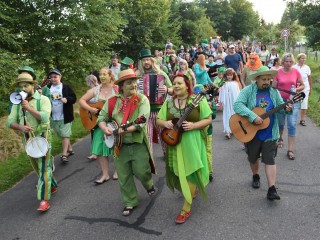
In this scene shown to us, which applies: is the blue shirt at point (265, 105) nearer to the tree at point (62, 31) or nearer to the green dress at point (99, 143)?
the green dress at point (99, 143)

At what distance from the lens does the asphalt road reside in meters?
4.04

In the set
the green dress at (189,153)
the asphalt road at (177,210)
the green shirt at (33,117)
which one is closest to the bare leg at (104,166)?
the asphalt road at (177,210)

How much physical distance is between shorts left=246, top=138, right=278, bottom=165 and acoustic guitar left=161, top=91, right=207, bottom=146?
1190mm

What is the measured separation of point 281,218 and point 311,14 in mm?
16865

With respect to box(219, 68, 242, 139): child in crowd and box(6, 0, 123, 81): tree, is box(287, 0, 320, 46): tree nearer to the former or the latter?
box(6, 0, 123, 81): tree

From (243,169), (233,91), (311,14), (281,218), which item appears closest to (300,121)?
(233,91)

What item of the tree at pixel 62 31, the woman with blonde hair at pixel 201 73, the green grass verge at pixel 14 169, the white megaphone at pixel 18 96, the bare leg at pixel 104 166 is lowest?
the green grass verge at pixel 14 169

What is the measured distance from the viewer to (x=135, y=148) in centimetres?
453

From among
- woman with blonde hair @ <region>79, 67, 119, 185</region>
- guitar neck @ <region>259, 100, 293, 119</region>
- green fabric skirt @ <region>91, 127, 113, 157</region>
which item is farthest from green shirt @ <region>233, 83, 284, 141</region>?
green fabric skirt @ <region>91, 127, 113, 157</region>

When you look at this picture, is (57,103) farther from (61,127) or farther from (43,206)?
(43,206)

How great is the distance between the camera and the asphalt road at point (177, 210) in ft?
13.3

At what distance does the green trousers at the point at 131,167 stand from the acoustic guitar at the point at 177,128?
420mm

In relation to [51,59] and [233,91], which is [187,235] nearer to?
[233,91]

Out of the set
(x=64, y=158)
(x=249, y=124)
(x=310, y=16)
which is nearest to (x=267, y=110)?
(x=249, y=124)
